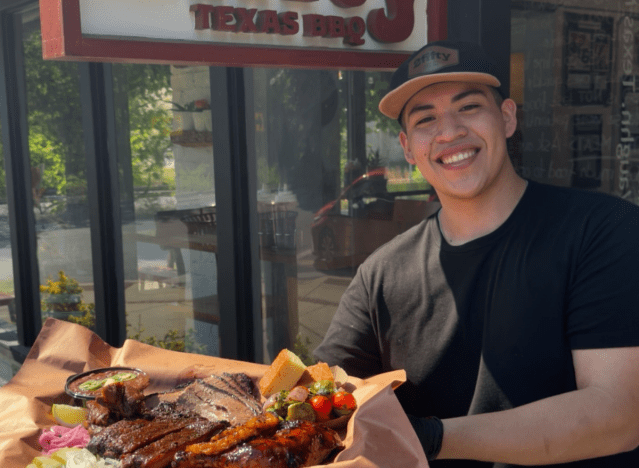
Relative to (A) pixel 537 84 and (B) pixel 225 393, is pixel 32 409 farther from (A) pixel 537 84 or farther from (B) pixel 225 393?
(A) pixel 537 84

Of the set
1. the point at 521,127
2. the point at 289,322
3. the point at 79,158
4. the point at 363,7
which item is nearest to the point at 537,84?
the point at 521,127

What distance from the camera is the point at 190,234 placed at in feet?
16.8

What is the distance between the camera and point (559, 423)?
80.7 inches

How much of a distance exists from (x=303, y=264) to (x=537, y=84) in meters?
1.90

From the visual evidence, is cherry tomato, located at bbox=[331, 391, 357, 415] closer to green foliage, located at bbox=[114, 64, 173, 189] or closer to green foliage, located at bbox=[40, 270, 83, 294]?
green foliage, located at bbox=[114, 64, 173, 189]

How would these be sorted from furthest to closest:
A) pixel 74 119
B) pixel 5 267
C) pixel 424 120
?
pixel 5 267 → pixel 74 119 → pixel 424 120

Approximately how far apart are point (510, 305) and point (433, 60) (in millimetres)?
838

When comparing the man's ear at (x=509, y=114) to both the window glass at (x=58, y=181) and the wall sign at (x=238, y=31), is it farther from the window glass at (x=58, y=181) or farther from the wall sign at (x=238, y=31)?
the window glass at (x=58, y=181)

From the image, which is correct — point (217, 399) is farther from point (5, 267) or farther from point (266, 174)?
point (5, 267)

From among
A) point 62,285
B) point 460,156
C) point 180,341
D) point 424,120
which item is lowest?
point 180,341

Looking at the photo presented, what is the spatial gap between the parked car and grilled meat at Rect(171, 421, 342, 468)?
2.15 meters

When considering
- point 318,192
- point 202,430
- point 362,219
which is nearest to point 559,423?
point 202,430

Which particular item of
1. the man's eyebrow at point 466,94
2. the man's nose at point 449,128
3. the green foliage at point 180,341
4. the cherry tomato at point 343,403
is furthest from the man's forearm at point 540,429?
the green foliage at point 180,341

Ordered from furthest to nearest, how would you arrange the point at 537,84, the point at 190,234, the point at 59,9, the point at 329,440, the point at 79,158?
the point at 79,158, the point at 190,234, the point at 537,84, the point at 59,9, the point at 329,440
